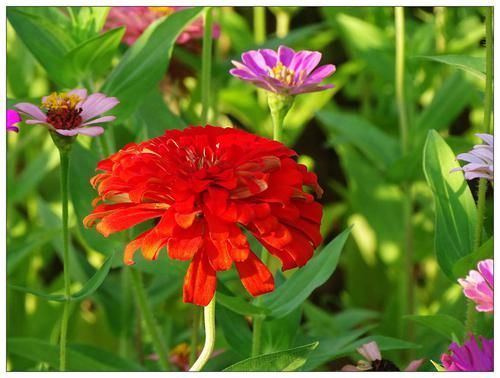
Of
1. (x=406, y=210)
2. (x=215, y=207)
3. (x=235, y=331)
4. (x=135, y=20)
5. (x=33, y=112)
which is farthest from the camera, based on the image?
(x=406, y=210)

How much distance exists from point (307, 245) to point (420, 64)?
535 mm

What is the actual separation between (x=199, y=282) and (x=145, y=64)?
269 mm

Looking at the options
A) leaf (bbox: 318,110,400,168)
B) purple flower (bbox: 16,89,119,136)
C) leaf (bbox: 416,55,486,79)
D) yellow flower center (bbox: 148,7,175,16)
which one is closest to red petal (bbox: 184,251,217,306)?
purple flower (bbox: 16,89,119,136)

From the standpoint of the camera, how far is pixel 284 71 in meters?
0.61

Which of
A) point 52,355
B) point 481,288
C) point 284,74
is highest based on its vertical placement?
point 284,74

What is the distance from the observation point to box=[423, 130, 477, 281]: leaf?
64cm

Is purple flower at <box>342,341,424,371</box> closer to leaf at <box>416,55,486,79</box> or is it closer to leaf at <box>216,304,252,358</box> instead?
leaf at <box>216,304,252,358</box>

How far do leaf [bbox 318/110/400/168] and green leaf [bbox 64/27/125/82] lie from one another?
0.94ft

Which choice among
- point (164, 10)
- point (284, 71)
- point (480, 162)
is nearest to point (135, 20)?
point (164, 10)

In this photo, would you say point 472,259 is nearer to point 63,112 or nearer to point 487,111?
point 487,111

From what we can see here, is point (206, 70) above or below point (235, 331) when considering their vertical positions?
above

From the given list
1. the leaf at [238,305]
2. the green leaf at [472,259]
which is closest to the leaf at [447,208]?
the green leaf at [472,259]

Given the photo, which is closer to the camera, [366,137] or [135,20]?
[135,20]

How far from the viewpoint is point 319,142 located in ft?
4.54
